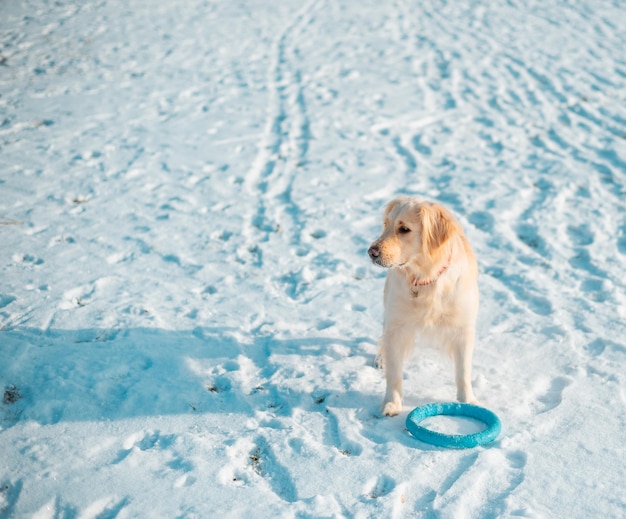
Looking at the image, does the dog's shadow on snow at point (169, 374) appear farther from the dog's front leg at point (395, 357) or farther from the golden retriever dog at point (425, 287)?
the golden retriever dog at point (425, 287)

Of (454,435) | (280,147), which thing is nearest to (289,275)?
(454,435)

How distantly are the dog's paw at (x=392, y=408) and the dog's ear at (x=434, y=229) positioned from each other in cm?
83

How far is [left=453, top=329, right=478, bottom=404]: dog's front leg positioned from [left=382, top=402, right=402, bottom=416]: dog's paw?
345 millimetres

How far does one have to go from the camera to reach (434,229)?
2816mm

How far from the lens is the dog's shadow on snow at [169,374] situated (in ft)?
10.0

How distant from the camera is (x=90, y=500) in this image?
2.45m

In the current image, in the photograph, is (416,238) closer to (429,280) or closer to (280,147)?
(429,280)

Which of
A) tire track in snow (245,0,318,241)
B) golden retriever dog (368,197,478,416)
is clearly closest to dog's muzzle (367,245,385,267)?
golden retriever dog (368,197,478,416)

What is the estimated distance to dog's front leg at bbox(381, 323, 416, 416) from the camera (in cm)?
299

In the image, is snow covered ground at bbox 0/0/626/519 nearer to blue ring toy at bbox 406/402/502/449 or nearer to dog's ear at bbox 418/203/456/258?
blue ring toy at bbox 406/402/502/449

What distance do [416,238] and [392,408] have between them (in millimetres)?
915

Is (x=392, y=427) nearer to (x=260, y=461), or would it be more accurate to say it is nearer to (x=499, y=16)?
(x=260, y=461)

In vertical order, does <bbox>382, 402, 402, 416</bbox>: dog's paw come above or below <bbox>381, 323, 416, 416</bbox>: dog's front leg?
below

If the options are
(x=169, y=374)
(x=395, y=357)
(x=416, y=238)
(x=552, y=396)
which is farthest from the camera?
(x=169, y=374)
